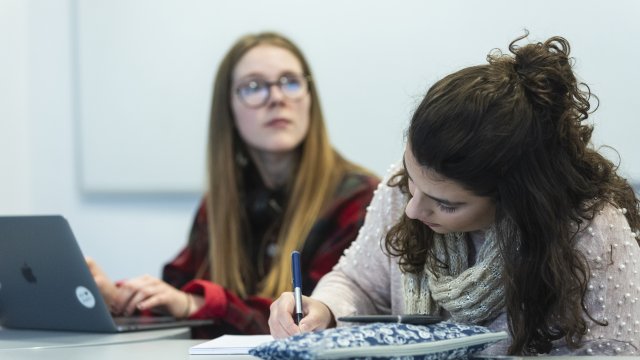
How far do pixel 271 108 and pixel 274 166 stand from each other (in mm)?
160

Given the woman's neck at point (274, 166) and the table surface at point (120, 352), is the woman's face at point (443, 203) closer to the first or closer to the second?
the table surface at point (120, 352)

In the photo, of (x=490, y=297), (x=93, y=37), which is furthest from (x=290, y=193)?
(x=93, y=37)

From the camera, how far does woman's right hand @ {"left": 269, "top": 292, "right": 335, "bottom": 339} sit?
4.14ft

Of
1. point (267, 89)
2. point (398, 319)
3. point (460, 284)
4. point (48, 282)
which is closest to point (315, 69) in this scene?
point (267, 89)

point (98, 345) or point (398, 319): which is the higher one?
point (398, 319)

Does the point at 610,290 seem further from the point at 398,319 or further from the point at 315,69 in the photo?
the point at 315,69

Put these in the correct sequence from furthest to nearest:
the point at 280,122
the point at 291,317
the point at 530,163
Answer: the point at 280,122
the point at 291,317
the point at 530,163

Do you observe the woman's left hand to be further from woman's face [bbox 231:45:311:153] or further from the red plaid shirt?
woman's face [bbox 231:45:311:153]

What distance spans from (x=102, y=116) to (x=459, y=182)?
2.07m

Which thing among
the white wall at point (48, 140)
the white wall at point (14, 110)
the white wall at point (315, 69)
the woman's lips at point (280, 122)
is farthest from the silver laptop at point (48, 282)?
the white wall at point (14, 110)

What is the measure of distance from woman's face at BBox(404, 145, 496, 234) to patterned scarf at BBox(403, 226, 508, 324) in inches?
2.6

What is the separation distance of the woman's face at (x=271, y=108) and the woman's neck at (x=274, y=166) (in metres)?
0.02

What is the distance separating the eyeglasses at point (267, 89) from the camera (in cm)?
213

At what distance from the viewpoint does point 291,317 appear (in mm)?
1275
